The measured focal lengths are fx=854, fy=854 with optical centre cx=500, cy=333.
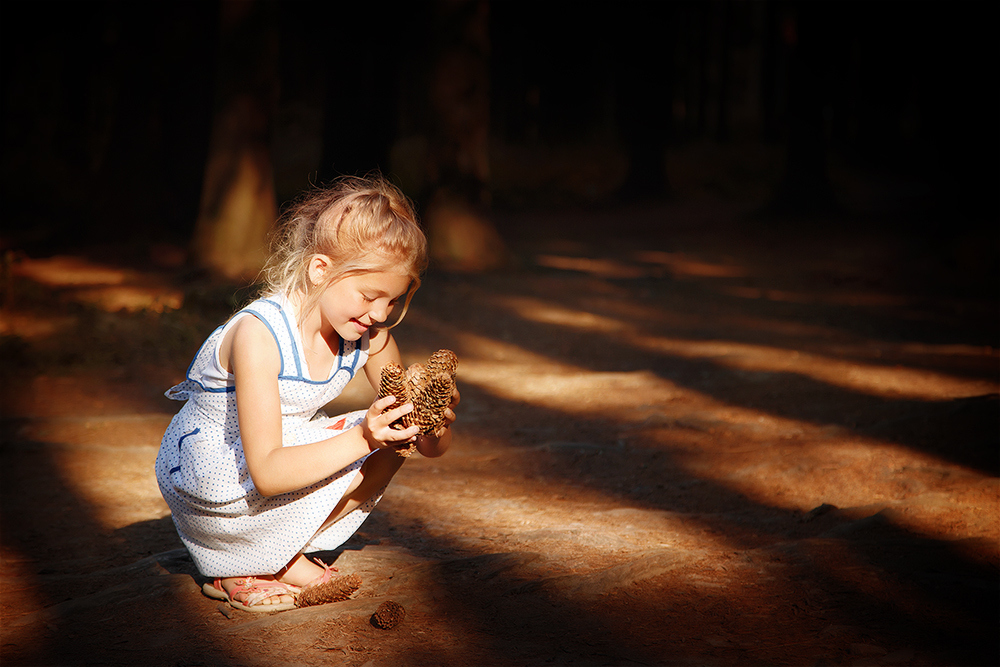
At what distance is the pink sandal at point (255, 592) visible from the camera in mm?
2574

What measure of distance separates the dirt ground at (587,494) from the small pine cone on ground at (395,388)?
588 millimetres

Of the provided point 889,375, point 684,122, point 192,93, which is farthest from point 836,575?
point 684,122

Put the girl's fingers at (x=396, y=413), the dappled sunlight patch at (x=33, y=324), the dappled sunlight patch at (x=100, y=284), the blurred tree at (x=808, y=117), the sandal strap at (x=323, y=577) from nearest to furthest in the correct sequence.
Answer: the girl's fingers at (x=396, y=413) → the sandal strap at (x=323, y=577) → the dappled sunlight patch at (x=33, y=324) → the dappled sunlight patch at (x=100, y=284) → the blurred tree at (x=808, y=117)

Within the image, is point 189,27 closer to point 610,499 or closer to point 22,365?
point 22,365

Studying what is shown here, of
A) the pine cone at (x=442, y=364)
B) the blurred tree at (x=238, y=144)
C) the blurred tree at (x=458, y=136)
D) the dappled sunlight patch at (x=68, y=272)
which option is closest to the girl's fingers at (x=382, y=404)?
the pine cone at (x=442, y=364)

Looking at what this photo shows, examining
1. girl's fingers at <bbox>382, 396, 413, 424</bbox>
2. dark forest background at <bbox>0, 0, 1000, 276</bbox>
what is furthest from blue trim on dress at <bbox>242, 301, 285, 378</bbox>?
dark forest background at <bbox>0, 0, 1000, 276</bbox>

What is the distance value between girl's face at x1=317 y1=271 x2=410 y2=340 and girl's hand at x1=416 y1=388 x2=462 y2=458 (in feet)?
1.05

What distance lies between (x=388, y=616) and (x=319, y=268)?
1.02m

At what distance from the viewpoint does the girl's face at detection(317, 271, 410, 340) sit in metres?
2.46

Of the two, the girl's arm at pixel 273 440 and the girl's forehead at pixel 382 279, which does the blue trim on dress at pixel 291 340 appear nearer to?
the girl's arm at pixel 273 440

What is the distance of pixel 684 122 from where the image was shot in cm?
3203

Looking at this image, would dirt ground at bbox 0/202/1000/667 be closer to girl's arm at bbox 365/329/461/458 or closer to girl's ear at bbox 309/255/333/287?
girl's arm at bbox 365/329/461/458

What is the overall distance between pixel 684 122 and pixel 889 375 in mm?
27758

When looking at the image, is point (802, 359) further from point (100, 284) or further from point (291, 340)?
point (100, 284)
